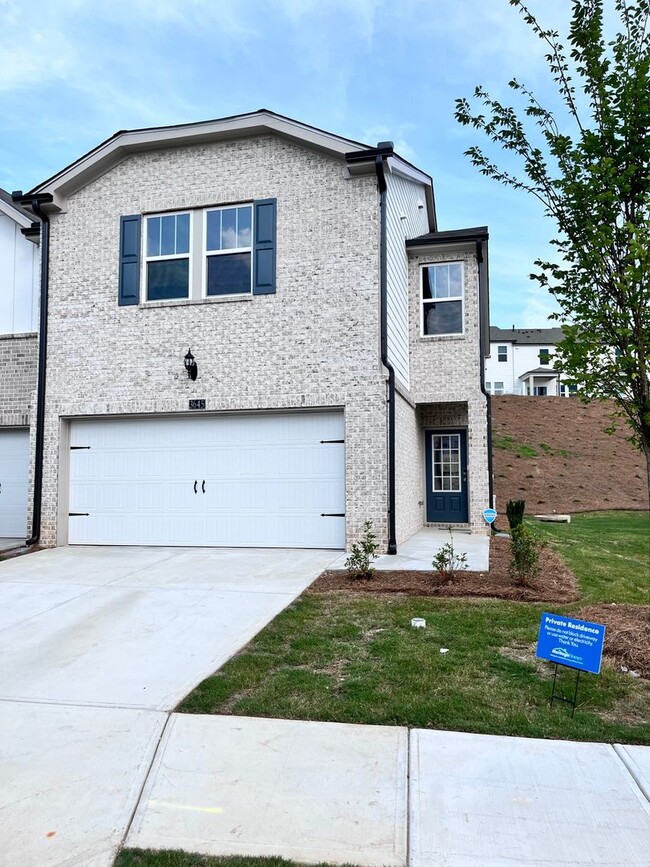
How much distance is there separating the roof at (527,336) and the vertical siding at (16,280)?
128 ft

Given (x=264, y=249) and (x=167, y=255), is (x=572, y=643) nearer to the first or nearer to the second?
(x=264, y=249)

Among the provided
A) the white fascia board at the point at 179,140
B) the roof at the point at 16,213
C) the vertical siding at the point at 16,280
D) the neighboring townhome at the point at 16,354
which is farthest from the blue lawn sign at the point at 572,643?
the roof at the point at 16,213

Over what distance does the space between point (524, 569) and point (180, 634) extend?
14.2ft

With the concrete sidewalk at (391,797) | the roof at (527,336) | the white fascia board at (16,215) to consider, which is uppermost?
the roof at (527,336)

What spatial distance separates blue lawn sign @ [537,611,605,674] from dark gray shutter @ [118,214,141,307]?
924 centimetres

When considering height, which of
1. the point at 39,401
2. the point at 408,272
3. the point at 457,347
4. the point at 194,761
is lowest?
the point at 194,761

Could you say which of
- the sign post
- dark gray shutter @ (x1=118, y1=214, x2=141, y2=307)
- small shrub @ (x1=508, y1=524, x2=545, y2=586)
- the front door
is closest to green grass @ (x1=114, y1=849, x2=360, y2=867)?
the sign post

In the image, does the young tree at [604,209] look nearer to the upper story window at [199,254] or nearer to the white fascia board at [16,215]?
the upper story window at [199,254]

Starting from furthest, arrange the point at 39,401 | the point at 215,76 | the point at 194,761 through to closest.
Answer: the point at 215,76 < the point at 39,401 < the point at 194,761

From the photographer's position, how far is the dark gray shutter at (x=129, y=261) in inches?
441

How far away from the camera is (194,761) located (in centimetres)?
342

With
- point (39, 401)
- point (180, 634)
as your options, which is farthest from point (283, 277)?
point (180, 634)

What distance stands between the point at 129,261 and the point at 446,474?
331 inches

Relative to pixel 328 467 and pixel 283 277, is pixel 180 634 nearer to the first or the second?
pixel 328 467
